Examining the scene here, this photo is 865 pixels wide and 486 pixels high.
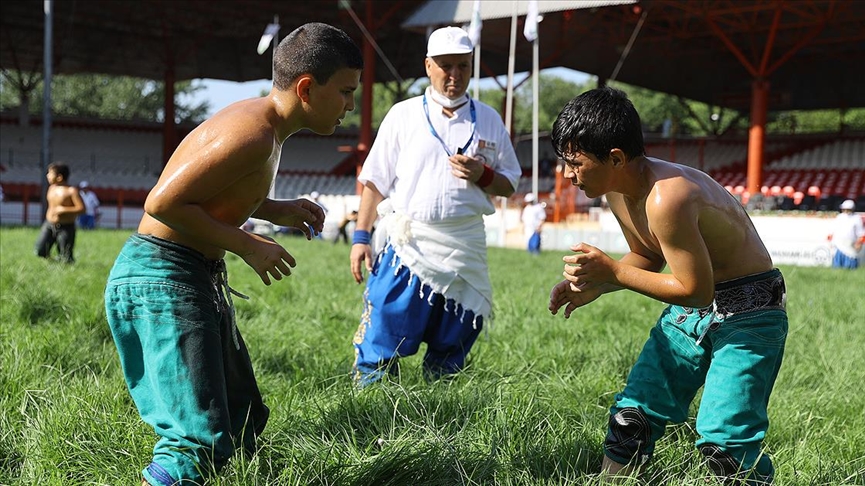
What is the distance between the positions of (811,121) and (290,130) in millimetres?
70077

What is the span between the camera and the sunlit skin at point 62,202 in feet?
35.1

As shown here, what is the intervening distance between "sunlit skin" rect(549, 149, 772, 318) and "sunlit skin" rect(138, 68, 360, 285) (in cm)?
84

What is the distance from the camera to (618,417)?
2.96 metres

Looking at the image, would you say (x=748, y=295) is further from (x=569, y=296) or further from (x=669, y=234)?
(x=569, y=296)

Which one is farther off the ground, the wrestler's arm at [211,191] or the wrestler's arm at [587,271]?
the wrestler's arm at [211,191]

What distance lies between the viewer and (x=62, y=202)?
10.9 m

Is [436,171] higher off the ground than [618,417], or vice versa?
[436,171]

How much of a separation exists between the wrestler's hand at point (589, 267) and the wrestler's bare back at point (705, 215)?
19cm

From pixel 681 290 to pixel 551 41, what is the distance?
27.7 meters

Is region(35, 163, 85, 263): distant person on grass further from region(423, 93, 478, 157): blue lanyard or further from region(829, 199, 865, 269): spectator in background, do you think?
region(829, 199, 865, 269): spectator in background

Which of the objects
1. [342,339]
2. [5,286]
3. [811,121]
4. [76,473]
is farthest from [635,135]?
[811,121]

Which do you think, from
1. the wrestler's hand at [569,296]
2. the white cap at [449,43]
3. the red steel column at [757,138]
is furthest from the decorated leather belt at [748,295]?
the red steel column at [757,138]

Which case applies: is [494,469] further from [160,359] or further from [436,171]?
[436,171]

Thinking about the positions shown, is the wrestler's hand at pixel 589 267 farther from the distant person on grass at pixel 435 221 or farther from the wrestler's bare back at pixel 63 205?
the wrestler's bare back at pixel 63 205
